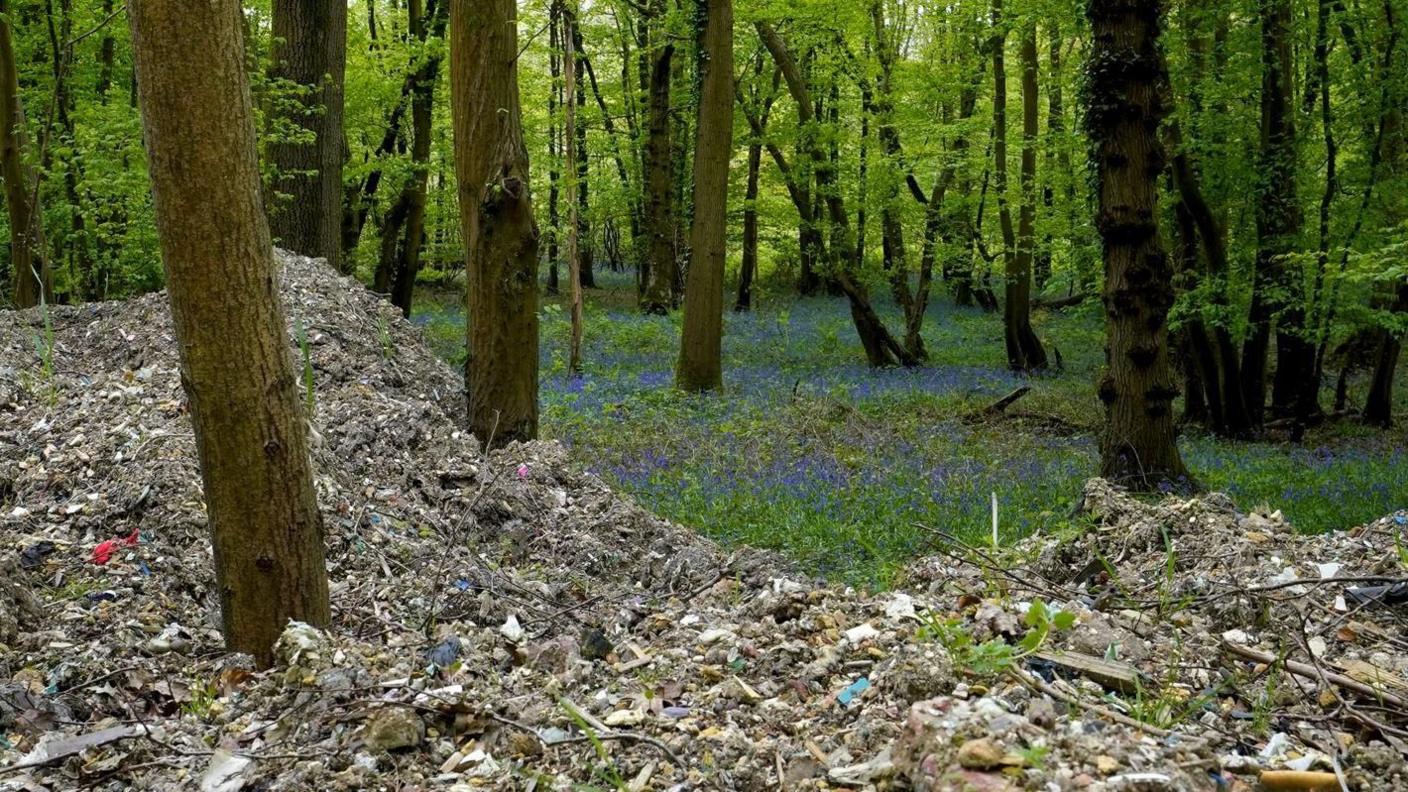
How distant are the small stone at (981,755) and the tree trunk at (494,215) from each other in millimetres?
5086

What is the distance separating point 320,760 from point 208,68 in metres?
2.06

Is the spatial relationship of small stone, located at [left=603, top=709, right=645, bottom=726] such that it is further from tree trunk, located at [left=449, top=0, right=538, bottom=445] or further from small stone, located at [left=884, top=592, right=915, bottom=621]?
tree trunk, located at [left=449, top=0, right=538, bottom=445]

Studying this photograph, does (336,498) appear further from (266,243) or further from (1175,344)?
(1175,344)

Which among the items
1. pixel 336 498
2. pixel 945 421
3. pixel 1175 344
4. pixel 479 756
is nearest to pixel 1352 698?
pixel 479 756

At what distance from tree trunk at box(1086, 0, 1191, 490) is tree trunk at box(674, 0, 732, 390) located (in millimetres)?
6800

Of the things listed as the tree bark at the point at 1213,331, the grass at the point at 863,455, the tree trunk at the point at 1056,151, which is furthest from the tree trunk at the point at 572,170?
the tree bark at the point at 1213,331

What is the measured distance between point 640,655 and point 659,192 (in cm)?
2069

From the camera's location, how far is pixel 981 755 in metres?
2.16

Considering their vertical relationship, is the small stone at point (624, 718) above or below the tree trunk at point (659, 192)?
below

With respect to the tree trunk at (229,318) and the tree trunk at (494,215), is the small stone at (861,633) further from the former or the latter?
the tree trunk at (494,215)

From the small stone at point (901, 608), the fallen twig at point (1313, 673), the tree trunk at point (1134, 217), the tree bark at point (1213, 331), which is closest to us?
the fallen twig at point (1313, 673)

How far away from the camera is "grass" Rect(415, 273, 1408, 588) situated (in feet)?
24.4

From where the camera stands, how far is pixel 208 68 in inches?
122

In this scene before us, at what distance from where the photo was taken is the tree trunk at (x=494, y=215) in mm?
6902
